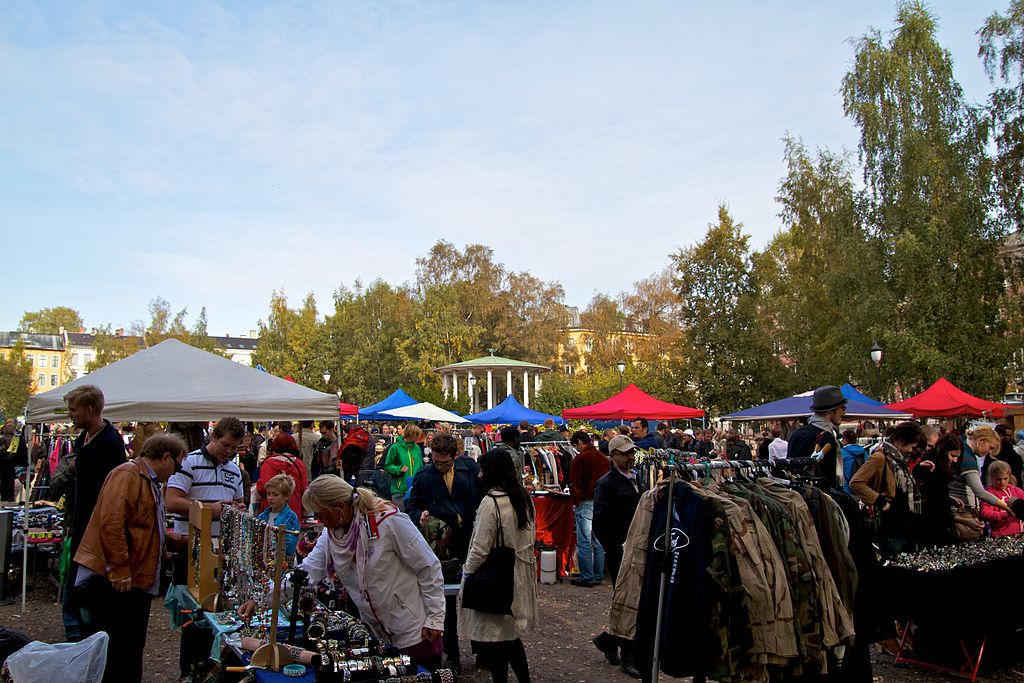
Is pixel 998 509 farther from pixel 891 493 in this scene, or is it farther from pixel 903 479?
pixel 891 493

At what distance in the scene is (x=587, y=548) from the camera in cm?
948

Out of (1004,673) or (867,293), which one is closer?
(1004,673)

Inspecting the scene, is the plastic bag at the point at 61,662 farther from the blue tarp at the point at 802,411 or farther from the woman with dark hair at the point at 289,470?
the blue tarp at the point at 802,411

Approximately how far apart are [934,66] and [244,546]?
1149 inches

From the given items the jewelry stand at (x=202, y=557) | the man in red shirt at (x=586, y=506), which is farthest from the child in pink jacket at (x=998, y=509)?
the jewelry stand at (x=202, y=557)

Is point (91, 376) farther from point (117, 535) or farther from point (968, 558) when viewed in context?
point (968, 558)

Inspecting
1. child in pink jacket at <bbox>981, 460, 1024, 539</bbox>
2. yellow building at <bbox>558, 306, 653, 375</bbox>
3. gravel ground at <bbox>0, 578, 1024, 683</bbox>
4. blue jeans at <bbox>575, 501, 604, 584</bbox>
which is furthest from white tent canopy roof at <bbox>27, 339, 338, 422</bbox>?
yellow building at <bbox>558, 306, 653, 375</bbox>

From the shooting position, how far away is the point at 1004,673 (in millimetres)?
5766

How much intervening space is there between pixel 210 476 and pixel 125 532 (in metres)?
1.38

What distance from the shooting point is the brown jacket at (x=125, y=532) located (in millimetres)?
4387

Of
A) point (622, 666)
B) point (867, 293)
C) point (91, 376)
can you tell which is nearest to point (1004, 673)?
point (622, 666)

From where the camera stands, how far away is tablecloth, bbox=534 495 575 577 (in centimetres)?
1022

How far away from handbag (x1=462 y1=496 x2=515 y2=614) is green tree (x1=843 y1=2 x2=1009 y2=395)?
77.8 ft

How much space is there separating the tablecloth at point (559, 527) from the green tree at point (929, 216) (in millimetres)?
18873
